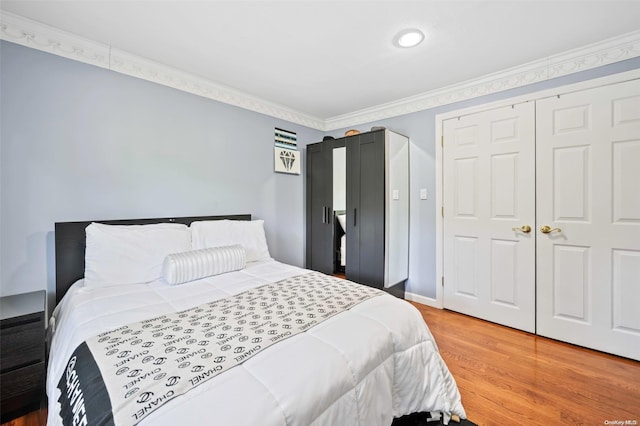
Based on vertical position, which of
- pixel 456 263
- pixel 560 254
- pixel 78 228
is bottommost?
pixel 456 263

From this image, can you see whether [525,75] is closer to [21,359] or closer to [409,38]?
[409,38]

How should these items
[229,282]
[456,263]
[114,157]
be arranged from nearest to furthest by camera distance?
[229,282] < [114,157] < [456,263]

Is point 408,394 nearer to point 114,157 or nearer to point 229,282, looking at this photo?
point 229,282

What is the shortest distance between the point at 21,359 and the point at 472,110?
393 centimetres

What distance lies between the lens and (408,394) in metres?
1.26

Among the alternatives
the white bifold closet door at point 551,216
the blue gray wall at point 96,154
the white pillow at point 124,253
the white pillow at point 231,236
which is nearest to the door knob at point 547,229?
Answer: the white bifold closet door at point 551,216

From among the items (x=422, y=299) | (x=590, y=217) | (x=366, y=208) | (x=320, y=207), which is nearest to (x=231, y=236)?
(x=320, y=207)

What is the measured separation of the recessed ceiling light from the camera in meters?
1.88

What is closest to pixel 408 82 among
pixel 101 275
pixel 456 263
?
pixel 456 263

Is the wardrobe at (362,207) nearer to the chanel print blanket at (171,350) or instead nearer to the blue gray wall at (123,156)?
the blue gray wall at (123,156)

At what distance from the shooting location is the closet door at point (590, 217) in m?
1.99

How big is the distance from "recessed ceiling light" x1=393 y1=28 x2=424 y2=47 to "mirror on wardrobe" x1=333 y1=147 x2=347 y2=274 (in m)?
1.37

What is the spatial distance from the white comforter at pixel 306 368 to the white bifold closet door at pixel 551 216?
1608 mm

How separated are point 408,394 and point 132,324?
53.0 inches
